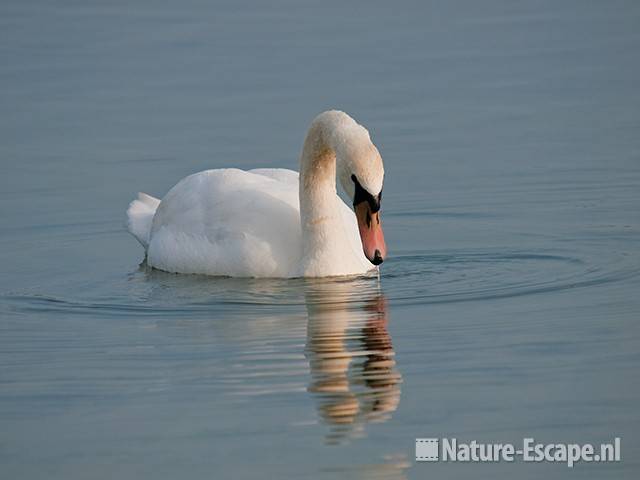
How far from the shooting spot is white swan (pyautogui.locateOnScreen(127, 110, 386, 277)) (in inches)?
507

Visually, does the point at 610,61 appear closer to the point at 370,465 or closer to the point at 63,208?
the point at 63,208

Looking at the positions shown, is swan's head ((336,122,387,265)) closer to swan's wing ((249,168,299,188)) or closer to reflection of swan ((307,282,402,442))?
reflection of swan ((307,282,402,442))

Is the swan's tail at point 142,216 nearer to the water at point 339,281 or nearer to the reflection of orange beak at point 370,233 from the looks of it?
the water at point 339,281

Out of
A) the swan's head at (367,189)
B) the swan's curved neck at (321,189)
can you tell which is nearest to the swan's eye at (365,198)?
the swan's head at (367,189)

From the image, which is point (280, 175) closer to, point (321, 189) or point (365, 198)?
point (321, 189)

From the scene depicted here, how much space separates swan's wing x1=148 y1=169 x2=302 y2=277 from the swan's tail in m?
0.36

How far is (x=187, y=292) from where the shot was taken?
12.6 metres

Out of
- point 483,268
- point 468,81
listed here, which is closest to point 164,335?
point 483,268

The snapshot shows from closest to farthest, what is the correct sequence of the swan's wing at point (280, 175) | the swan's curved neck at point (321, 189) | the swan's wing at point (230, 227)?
the swan's curved neck at point (321, 189) < the swan's wing at point (230, 227) < the swan's wing at point (280, 175)

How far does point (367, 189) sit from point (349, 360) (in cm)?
212

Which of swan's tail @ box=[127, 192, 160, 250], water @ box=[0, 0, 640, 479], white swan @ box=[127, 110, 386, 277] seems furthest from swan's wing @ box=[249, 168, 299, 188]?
swan's tail @ box=[127, 192, 160, 250]

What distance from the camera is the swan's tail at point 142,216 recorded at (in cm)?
1457

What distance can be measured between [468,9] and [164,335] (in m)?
15.4

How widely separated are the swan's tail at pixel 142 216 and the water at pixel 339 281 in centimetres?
23
